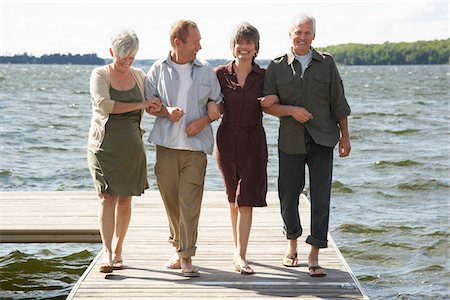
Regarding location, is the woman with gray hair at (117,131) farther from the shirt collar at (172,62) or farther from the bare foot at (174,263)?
the bare foot at (174,263)

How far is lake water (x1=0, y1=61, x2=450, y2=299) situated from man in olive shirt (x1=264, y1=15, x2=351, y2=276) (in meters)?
2.37

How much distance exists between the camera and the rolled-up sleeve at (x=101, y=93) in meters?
5.10

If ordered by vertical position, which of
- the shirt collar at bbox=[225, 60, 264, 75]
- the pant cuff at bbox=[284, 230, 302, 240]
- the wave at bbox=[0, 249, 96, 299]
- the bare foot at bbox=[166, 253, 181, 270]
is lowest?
the wave at bbox=[0, 249, 96, 299]

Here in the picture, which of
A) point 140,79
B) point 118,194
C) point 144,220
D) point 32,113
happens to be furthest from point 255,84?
point 32,113

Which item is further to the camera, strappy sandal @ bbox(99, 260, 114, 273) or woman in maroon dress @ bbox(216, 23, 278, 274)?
strappy sandal @ bbox(99, 260, 114, 273)

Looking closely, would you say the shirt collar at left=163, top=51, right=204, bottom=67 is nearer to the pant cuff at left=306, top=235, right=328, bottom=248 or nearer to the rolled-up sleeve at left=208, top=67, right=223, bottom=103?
the rolled-up sleeve at left=208, top=67, right=223, bottom=103

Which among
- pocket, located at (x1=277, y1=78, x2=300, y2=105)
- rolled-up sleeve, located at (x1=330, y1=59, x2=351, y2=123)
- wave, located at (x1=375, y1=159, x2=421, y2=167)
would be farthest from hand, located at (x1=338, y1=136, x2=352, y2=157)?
wave, located at (x1=375, y1=159, x2=421, y2=167)

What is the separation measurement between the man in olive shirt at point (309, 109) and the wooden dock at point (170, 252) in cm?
54

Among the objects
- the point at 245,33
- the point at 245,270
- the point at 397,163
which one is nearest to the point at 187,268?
the point at 245,270

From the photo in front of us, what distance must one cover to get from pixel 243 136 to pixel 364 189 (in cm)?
758

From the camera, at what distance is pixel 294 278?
5375mm

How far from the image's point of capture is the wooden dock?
5.12m

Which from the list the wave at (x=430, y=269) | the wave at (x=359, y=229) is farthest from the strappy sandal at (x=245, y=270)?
the wave at (x=359, y=229)

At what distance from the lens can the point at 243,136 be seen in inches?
207
